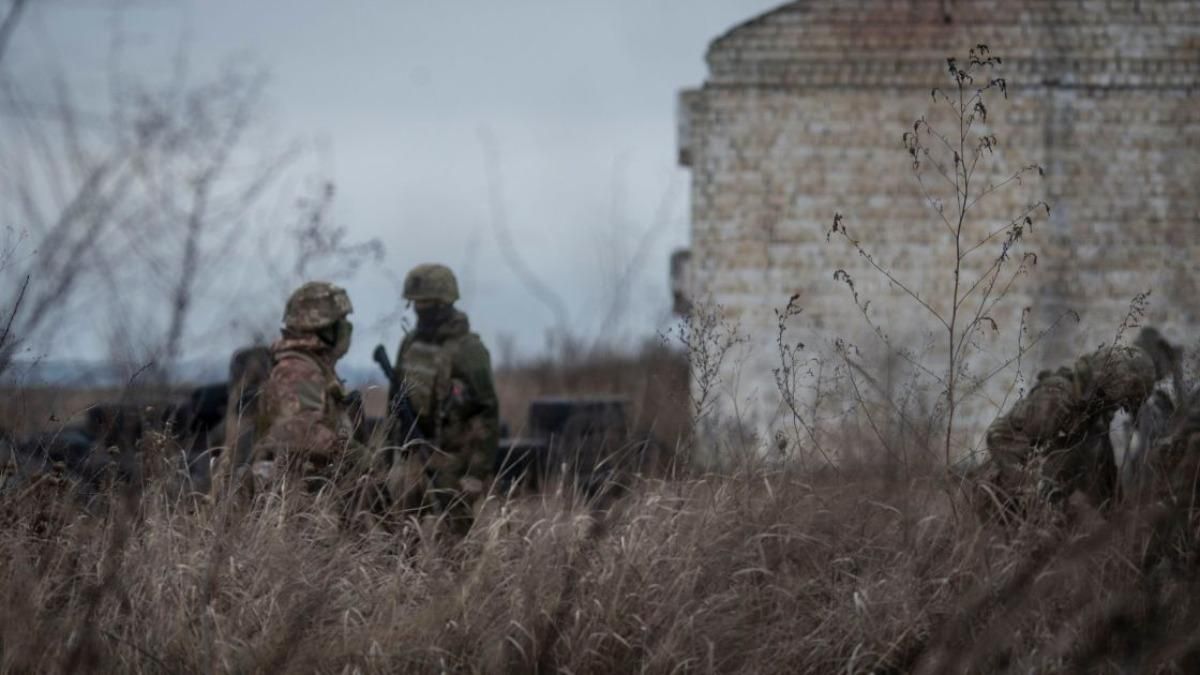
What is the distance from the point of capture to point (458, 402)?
794cm

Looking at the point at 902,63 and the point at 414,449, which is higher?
the point at 902,63

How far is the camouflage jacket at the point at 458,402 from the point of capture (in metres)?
7.90

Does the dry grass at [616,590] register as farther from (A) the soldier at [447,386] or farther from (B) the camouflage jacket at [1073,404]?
(A) the soldier at [447,386]

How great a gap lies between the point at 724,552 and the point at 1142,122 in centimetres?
1221

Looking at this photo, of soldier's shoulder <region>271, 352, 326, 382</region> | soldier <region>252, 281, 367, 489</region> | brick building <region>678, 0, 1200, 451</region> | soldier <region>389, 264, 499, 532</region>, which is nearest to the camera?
soldier <region>252, 281, 367, 489</region>

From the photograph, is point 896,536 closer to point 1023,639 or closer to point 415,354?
point 1023,639

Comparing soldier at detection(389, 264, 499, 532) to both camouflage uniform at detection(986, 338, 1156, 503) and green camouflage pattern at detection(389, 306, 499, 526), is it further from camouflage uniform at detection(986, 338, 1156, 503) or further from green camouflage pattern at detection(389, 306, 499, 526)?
camouflage uniform at detection(986, 338, 1156, 503)

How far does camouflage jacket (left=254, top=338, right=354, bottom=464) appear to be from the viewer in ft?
22.1

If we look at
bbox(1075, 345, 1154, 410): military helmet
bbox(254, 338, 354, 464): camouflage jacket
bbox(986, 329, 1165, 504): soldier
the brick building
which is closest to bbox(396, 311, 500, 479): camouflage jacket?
bbox(254, 338, 354, 464): camouflage jacket

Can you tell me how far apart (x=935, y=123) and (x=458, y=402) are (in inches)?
381

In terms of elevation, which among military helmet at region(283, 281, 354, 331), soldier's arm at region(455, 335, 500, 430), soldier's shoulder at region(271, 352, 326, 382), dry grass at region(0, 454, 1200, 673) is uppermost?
military helmet at region(283, 281, 354, 331)

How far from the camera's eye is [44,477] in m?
5.83

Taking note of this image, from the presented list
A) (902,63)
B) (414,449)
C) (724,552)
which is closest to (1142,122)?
(902,63)

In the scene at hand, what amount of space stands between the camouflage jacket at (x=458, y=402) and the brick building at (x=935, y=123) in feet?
27.8
